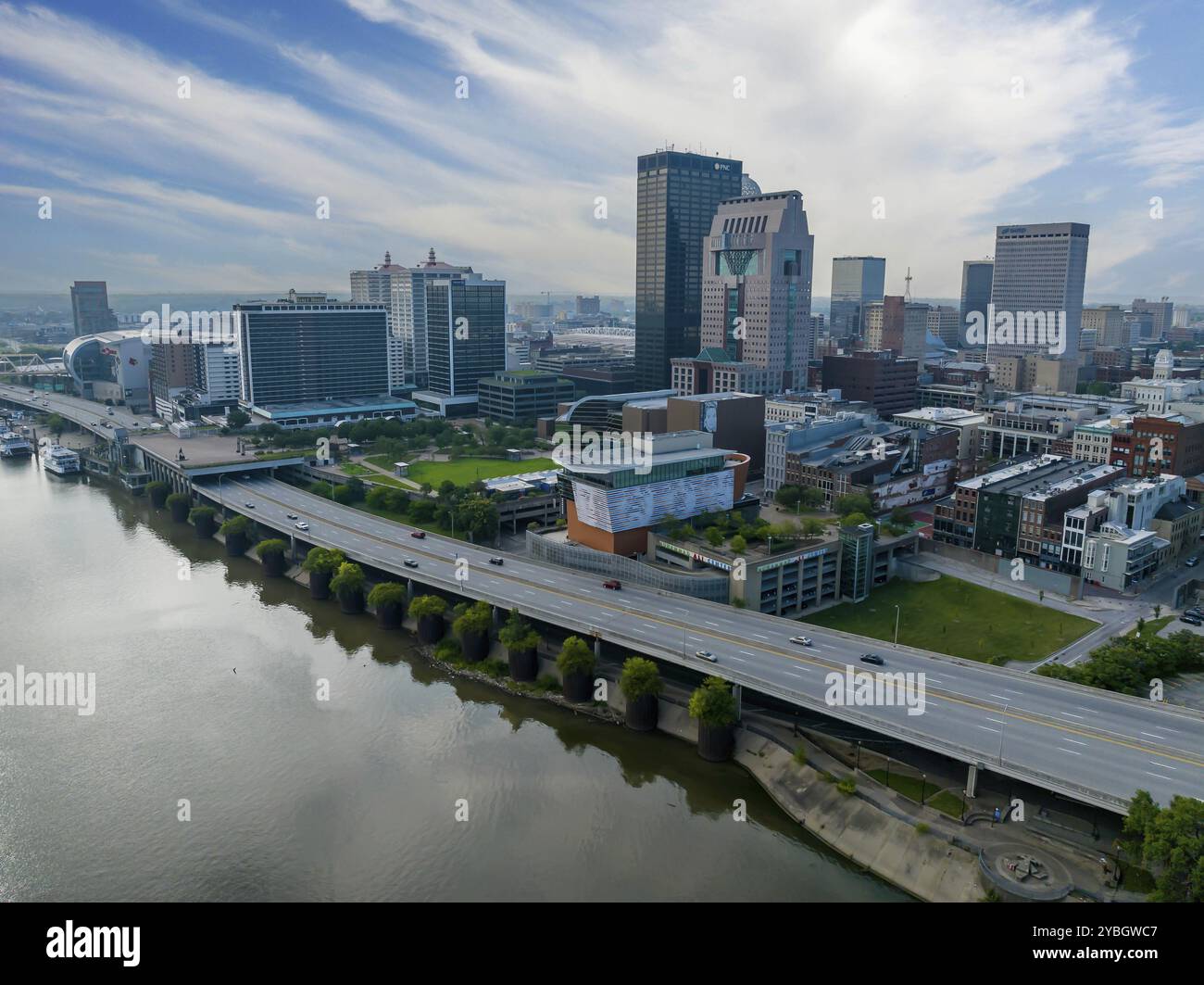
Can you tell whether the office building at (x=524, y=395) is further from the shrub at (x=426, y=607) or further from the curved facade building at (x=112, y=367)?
the shrub at (x=426, y=607)

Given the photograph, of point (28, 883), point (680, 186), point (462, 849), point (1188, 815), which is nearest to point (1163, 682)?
point (1188, 815)
